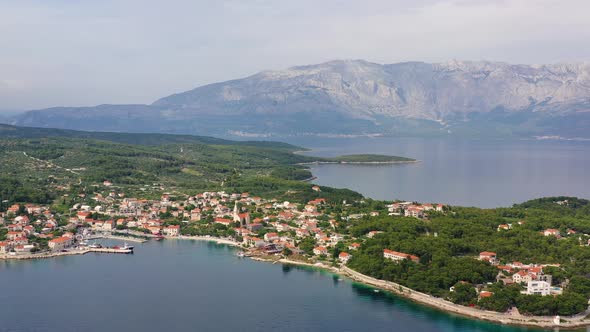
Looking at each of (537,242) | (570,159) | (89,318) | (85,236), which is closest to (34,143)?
(85,236)

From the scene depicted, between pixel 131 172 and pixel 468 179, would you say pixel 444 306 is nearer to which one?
pixel 131 172

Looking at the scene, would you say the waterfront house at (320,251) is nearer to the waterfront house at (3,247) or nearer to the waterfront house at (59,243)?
the waterfront house at (59,243)

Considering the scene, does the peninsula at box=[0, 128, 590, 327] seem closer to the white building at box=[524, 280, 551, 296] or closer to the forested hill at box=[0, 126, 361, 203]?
the white building at box=[524, 280, 551, 296]

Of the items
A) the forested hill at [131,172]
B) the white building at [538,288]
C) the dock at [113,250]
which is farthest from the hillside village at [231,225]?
the forested hill at [131,172]

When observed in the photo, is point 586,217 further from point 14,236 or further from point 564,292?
point 14,236

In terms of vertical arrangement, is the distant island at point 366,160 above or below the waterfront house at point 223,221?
above

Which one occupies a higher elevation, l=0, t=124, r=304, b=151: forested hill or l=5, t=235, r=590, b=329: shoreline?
l=0, t=124, r=304, b=151: forested hill

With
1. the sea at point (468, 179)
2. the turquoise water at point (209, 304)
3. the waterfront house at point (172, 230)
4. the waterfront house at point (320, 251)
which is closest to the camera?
the turquoise water at point (209, 304)

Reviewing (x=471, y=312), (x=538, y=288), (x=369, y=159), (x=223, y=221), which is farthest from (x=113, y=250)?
(x=369, y=159)

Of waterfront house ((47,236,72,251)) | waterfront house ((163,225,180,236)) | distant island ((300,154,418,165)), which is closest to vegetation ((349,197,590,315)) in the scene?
waterfront house ((163,225,180,236))
